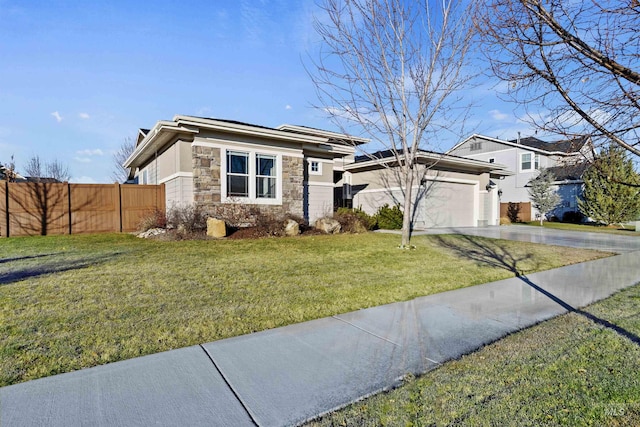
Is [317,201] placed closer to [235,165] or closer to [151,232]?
[235,165]

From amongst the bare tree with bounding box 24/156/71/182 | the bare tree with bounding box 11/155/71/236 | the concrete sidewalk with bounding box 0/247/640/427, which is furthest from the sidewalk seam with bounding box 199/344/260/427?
the bare tree with bounding box 24/156/71/182

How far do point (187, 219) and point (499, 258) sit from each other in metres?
10.1

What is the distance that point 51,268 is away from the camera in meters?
6.96

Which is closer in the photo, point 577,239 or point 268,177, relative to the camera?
point 268,177

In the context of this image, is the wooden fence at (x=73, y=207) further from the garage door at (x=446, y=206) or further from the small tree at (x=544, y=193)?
the small tree at (x=544, y=193)

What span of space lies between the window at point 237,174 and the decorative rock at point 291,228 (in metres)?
2.14

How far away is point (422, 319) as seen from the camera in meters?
4.43

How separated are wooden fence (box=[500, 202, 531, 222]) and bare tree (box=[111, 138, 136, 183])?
124ft

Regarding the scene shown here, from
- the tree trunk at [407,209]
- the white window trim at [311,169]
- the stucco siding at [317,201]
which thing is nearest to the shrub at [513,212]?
the stucco siding at [317,201]

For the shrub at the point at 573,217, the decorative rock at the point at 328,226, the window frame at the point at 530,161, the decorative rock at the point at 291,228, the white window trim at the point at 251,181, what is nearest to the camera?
the decorative rock at the point at 291,228

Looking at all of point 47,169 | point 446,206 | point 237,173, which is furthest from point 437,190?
point 47,169

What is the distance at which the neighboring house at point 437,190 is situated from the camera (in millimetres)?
18016

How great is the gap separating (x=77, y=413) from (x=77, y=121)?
2401cm

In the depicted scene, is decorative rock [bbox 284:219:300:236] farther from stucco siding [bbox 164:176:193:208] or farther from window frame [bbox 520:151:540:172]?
window frame [bbox 520:151:540:172]
